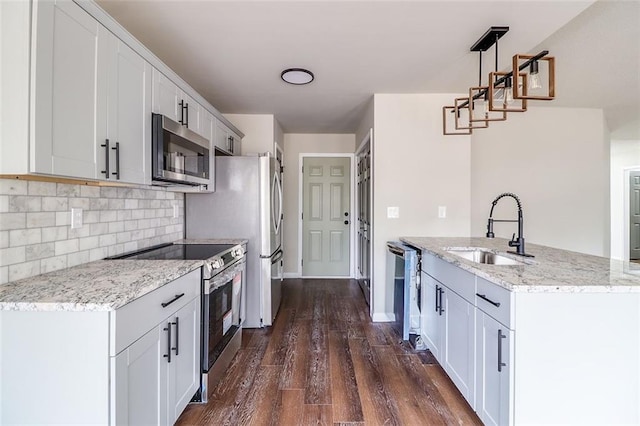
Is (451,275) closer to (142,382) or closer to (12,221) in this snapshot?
(142,382)

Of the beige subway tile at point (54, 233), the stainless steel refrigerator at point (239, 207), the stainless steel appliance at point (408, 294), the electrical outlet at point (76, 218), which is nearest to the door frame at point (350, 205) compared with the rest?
the stainless steel refrigerator at point (239, 207)

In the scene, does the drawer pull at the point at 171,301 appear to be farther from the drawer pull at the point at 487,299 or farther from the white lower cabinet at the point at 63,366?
the drawer pull at the point at 487,299

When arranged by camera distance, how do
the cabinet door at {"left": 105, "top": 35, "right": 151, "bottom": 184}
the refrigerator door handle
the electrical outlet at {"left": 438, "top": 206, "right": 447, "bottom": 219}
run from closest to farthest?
the cabinet door at {"left": 105, "top": 35, "right": 151, "bottom": 184}
the refrigerator door handle
the electrical outlet at {"left": 438, "top": 206, "right": 447, "bottom": 219}

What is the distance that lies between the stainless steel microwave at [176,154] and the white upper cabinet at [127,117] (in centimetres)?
4

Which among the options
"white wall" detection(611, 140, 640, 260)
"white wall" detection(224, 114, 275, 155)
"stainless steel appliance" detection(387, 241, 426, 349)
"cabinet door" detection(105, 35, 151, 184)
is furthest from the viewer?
"white wall" detection(611, 140, 640, 260)

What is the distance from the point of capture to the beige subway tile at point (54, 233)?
1499mm

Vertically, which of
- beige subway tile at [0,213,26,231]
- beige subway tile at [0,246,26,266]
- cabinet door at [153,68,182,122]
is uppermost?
cabinet door at [153,68,182,122]

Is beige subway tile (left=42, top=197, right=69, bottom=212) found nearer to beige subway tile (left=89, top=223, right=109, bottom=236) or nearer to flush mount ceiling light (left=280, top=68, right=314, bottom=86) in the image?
beige subway tile (left=89, top=223, right=109, bottom=236)

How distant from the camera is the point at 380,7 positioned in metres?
1.80

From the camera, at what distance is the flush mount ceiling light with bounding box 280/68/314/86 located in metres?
2.66

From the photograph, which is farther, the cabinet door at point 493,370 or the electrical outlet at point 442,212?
the electrical outlet at point 442,212

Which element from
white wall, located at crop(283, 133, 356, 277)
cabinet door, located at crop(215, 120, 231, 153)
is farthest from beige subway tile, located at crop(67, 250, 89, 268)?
white wall, located at crop(283, 133, 356, 277)

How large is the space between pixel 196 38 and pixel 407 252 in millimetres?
2277

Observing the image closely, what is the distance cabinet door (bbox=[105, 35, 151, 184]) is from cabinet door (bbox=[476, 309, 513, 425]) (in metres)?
2.00
